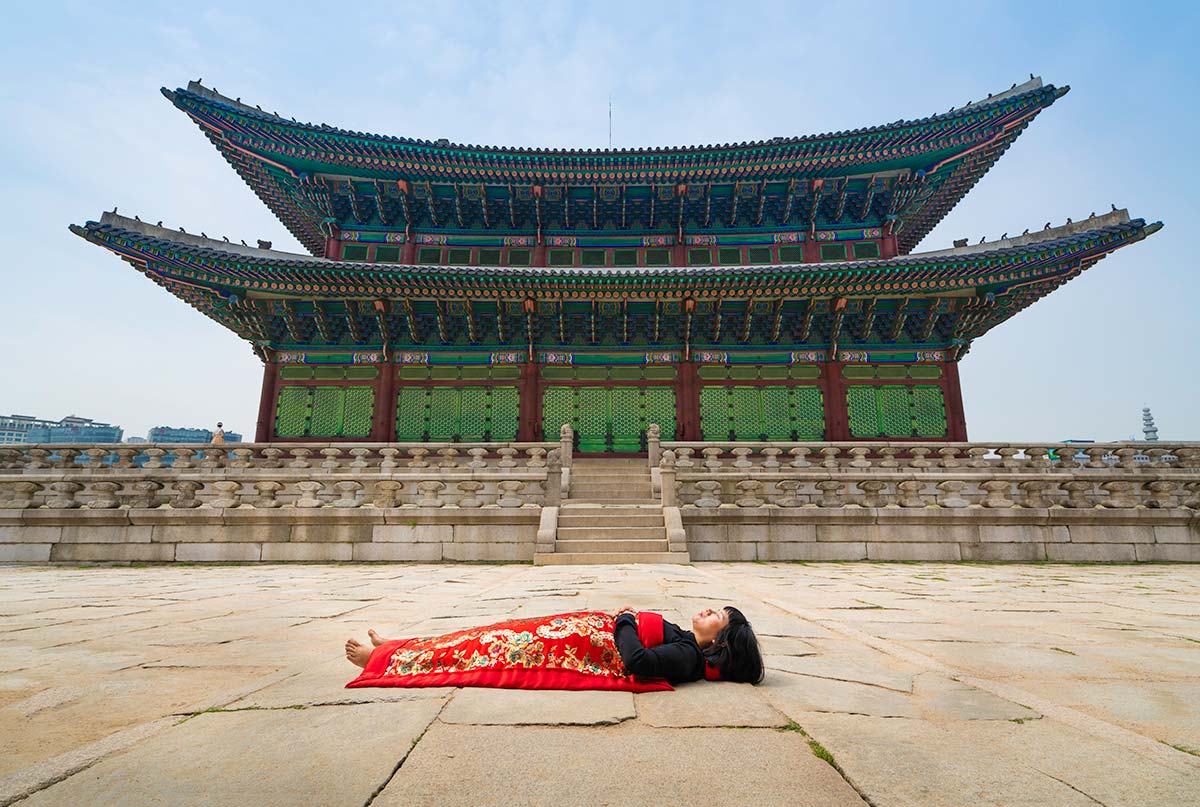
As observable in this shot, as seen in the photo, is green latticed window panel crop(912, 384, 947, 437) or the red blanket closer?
the red blanket

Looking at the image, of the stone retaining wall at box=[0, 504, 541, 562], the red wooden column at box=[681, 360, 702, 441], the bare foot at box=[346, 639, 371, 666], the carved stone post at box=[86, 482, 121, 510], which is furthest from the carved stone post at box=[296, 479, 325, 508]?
the red wooden column at box=[681, 360, 702, 441]

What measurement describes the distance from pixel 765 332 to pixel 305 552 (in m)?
11.9

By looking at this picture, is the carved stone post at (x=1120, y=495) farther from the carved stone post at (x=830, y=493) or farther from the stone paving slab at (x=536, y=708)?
the stone paving slab at (x=536, y=708)

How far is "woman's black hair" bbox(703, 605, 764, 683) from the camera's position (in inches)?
87.0

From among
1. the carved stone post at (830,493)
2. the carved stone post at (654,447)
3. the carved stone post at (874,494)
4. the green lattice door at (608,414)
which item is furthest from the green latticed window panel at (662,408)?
the carved stone post at (874,494)

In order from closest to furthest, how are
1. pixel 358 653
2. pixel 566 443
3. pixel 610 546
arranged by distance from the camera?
pixel 358 653, pixel 610 546, pixel 566 443

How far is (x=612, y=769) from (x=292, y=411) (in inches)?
620

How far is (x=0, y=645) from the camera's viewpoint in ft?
9.52

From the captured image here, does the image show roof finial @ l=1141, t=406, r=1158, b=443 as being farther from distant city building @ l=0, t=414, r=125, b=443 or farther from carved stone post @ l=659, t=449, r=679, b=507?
distant city building @ l=0, t=414, r=125, b=443

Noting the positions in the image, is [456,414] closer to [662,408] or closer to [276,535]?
[662,408]

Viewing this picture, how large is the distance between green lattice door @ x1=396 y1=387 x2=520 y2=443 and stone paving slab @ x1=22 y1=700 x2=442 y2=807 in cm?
1296

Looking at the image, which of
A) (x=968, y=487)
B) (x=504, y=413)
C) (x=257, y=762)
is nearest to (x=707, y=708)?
(x=257, y=762)

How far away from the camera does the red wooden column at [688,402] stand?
47.9 ft

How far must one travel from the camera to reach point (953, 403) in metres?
14.3
